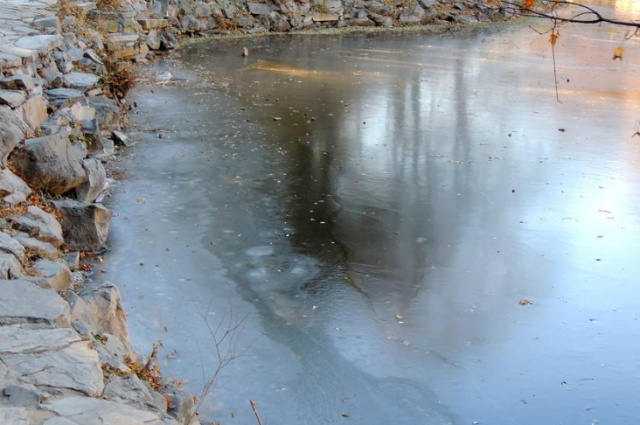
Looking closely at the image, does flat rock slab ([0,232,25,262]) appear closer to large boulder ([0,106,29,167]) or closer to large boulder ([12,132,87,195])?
large boulder ([0,106,29,167])

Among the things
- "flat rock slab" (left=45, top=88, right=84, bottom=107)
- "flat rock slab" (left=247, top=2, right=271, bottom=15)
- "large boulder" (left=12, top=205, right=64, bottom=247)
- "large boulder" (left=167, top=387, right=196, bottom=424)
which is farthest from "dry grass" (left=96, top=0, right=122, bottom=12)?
"large boulder" (left=167, top=387, right=196, bottom=424)

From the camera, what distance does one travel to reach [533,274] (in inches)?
231

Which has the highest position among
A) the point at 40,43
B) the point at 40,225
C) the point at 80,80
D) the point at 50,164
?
the point at 40,43

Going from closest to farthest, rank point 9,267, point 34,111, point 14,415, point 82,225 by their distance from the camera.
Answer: point 14,415
point 9,267
point 82,225
point 34,111

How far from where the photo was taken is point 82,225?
5.89 meters

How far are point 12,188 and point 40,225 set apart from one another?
0.44 meters

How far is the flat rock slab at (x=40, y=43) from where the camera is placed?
7988 millimetres

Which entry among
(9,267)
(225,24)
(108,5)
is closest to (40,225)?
(9,267)

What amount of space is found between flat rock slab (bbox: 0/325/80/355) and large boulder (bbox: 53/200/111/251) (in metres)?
2.30

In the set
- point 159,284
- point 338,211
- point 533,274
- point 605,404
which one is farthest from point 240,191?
point 605,404

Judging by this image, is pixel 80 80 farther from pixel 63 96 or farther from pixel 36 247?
pixel 36 247

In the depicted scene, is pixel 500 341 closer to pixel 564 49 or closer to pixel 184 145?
pixel 184 145

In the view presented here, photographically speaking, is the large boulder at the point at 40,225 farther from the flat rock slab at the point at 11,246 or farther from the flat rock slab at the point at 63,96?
the flat rock slab at the point at 63,96

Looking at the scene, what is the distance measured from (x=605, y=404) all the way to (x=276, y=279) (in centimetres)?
225
